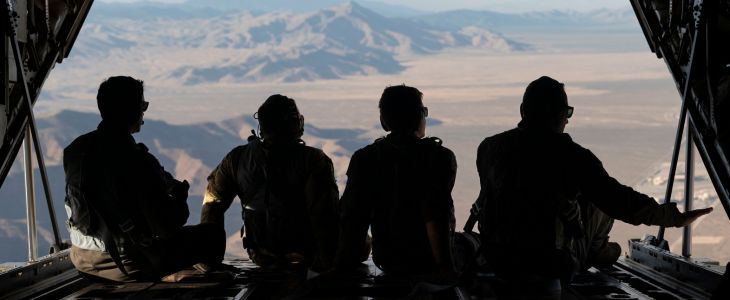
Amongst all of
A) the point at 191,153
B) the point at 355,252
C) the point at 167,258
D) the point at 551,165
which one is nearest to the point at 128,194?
the point at 167,258

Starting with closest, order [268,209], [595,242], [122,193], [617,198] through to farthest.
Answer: [617,198] < [122,193] < [268,209] < [595,242]

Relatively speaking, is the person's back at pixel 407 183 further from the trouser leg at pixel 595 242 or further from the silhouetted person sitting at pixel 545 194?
the trouser leg at pixel 595 242

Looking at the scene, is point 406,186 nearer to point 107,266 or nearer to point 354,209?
point 354,209

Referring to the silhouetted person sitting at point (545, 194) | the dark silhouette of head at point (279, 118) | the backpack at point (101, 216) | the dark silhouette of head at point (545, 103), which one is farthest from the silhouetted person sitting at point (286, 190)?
the dark silhouette of head at point (545, 103)

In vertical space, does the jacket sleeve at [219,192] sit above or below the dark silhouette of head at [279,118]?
below

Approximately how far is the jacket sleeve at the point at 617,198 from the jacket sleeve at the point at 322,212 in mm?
1019

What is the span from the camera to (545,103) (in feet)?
9.79

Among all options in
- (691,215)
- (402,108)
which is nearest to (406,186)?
(402,108)

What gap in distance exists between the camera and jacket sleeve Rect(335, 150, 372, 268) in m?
3.17

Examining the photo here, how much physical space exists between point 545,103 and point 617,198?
42 centimetres

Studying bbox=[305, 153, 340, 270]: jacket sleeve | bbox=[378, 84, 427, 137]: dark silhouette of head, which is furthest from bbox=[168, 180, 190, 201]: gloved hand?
bbox=[378, 84, 427, 137]: dark silhouette of head

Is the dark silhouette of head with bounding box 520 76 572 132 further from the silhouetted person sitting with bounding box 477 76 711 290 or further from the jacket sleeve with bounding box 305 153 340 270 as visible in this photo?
the jacket sleeve with bounding box 305 153 340 270

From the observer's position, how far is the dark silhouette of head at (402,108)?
3.14 meters

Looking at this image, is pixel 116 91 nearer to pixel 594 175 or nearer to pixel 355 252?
pixel 355 252
